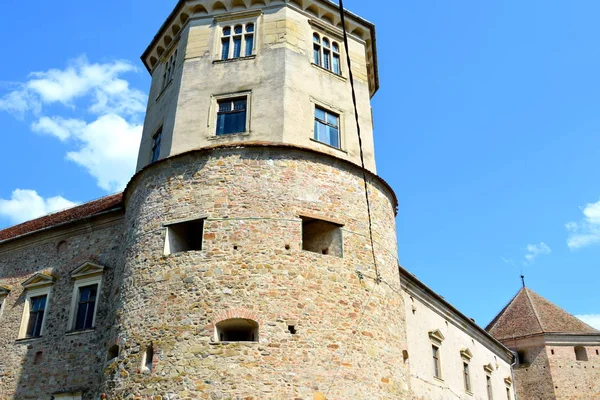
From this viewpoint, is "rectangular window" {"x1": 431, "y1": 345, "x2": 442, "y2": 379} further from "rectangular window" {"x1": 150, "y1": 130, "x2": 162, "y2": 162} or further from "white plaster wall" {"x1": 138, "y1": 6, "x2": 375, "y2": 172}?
"rectangular window" {"x1": 150, "y1": 130, "x2": 162, "y2": 162}

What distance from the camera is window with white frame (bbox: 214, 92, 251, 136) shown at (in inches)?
620

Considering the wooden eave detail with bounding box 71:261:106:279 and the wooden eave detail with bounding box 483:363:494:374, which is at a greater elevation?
the wooden eave detail with bounding box 71:261:106:279

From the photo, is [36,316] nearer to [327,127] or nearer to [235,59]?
[235,59]

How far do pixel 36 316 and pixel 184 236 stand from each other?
6581 millimetres

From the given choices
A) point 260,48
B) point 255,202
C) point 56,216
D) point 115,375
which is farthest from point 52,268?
point 260,48

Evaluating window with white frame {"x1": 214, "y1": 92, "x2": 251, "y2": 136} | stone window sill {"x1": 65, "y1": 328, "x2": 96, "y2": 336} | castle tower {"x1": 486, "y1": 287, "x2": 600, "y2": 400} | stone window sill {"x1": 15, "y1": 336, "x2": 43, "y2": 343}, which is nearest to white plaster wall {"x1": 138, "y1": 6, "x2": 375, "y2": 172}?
window with white frame {"x1": 214, "y1": 92, "x2": 251, "y2": 136}

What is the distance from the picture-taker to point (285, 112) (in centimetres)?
1559

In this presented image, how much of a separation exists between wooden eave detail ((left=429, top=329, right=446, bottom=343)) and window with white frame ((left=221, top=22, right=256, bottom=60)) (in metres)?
11.7

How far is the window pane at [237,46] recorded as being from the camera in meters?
17.0

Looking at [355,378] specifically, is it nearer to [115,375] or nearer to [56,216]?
[115,375]

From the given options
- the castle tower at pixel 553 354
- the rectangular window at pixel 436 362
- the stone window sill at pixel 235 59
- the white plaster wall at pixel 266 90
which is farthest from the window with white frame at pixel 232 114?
the castle tower at pixel 553 354

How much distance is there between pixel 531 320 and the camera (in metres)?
34.4

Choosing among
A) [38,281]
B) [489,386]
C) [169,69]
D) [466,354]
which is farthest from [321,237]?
[489,386]

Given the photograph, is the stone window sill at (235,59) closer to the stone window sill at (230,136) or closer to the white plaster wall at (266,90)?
the white plaster wall at (266,90)
